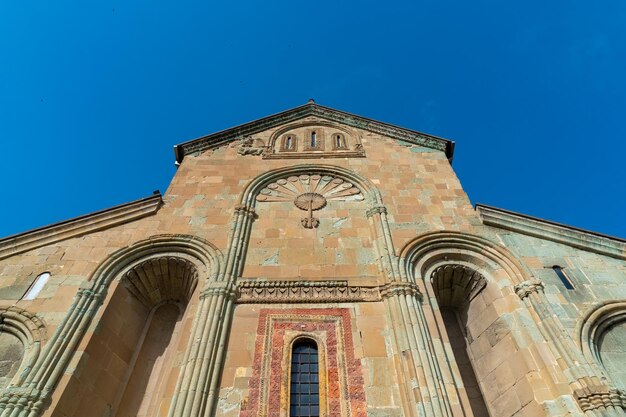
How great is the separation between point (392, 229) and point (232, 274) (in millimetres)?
4092

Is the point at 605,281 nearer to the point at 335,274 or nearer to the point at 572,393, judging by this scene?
the point at 572,393

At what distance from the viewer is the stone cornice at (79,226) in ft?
32.9

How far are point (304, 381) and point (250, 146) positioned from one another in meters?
8.47

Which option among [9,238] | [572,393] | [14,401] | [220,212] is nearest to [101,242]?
[9,238]

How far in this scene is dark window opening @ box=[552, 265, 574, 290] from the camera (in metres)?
9.32

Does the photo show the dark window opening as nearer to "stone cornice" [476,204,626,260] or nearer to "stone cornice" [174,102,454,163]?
"stone cornice" [476,204,626,260]

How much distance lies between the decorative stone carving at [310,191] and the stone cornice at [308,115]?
10.1 feet

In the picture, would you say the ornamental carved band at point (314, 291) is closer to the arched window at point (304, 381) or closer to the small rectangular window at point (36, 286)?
the arched window at point (304, 381)

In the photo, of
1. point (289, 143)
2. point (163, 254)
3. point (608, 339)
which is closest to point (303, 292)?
point (163, 254)


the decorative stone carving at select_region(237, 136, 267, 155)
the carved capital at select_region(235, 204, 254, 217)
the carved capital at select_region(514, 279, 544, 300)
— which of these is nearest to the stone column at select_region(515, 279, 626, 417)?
the carved capital at select_region(514, 279, 544, 300)

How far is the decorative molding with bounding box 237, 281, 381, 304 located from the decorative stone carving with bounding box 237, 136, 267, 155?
5.80 meters

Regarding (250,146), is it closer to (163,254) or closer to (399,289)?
(163,254)

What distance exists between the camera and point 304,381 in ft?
25.3

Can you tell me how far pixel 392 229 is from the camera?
34.9 ft
